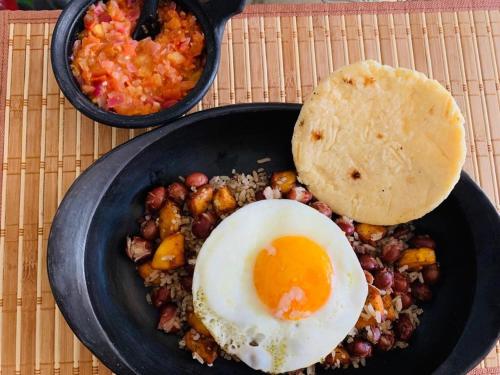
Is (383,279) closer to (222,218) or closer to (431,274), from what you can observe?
(431,274)

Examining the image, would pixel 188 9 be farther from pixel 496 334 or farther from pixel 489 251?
pixel 496 334

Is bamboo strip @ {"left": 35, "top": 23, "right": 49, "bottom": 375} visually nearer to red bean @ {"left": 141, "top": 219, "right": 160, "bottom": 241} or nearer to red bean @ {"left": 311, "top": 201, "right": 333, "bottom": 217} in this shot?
red bean @ {"left": 141, "top": 219, "right": 160, "bottom": 241}

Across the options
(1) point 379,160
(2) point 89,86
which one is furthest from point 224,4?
(1) point 379,160

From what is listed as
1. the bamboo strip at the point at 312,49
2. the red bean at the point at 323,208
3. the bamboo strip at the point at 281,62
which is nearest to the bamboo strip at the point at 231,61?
the bamboo strip at the point at 281,62

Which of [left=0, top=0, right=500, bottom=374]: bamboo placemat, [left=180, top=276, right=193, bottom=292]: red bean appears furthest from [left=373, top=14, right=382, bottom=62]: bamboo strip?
[left=180, top=276, right=193, bottom=292]: red bean

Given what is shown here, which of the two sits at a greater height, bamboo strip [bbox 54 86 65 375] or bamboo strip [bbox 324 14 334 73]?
bamboo strip [bbox 324 14 334 73]

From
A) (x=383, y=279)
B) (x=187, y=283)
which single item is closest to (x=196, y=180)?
(x=187, y=283)
